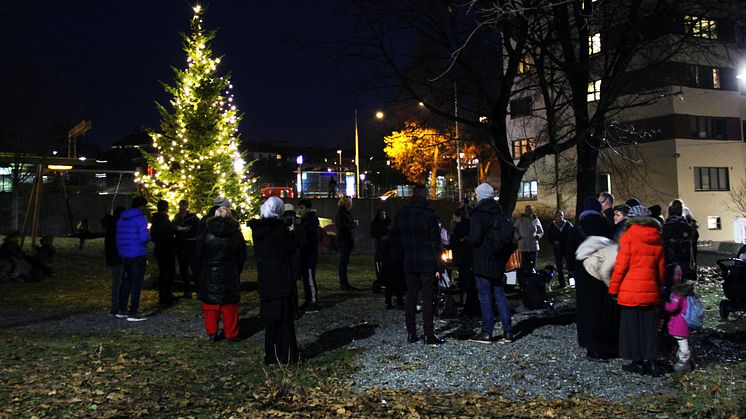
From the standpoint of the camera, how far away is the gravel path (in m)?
6.20

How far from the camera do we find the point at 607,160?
56.4 feet

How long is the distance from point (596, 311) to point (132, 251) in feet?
23.1

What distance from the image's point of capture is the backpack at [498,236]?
7.81 metres

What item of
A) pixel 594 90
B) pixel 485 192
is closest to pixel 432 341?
pixel 485 192

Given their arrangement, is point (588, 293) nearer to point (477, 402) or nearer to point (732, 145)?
point (477, 402)

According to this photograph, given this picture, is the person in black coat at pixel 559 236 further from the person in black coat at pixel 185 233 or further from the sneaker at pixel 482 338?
the person in black coat at pixel 185 233

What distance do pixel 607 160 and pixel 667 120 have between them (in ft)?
85.2

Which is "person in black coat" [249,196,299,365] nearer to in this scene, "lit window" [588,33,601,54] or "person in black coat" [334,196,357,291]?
"person in black coat" [334,196,357,291]

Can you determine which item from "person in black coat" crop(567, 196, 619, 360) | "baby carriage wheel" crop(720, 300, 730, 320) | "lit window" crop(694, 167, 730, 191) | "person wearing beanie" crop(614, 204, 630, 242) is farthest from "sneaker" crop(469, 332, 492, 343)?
"lit window" crop(694, 167, 730, 191)

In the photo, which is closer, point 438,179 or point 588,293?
point 588,293

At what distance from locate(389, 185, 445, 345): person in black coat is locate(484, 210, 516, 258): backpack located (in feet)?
2.18

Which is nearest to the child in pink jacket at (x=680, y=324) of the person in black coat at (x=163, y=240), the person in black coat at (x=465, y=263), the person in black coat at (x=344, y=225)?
the person in black coat at (x=465, y=263)

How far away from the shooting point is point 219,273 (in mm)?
8164

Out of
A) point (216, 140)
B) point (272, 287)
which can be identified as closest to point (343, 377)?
point (272, 287)
